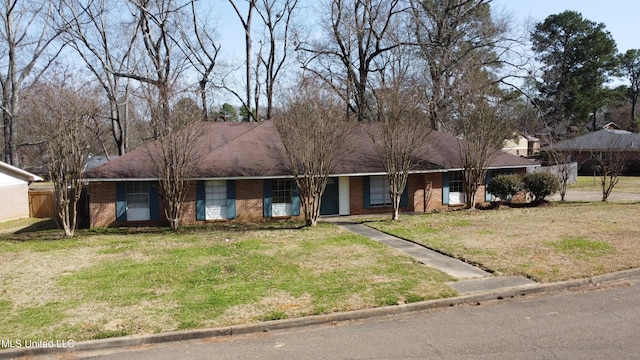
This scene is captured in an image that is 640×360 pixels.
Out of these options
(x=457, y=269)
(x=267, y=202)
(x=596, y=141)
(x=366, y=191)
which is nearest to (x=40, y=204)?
(x=267, y=202)

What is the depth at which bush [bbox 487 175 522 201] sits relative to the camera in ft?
69.5

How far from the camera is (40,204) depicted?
2452 centimetres

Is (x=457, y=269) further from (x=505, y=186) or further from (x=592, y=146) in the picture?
(x=592, y=146)

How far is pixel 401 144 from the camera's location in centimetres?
1820

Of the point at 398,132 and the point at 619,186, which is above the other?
the point at 398,132

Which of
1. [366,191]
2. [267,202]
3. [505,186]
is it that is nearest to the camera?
[267,202]

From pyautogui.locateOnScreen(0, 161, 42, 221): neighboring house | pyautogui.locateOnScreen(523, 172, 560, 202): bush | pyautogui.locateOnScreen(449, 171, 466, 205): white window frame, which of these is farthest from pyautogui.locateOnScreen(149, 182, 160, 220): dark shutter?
pyautogui.locateOnScreen(523, 172, 560, 202): bush

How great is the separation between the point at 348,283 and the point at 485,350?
3543 millimetres

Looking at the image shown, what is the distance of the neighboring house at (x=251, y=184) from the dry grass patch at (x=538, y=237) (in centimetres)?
228

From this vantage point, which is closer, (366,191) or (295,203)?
(295,203)

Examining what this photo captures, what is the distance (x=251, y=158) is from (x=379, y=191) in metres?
5.85

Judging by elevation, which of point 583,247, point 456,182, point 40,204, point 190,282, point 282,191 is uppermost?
point 456,182

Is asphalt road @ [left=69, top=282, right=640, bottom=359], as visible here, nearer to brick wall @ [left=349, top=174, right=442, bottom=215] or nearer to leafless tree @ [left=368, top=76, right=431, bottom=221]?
leafless tree @ [left=368, top=76, right=431, bottom=221]

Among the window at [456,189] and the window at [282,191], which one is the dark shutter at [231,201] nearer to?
the window at [282,191]
